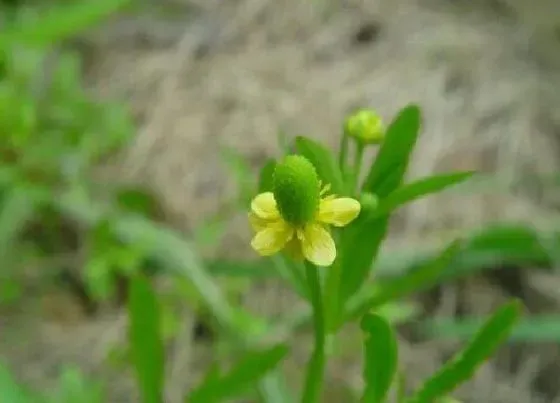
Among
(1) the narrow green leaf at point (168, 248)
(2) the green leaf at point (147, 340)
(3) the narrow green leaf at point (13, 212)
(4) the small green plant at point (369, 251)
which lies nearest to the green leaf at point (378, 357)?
(4) the small green plant at point (369, 251)

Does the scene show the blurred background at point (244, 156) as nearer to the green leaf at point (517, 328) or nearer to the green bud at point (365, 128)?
the green leaf at point (517, 328)

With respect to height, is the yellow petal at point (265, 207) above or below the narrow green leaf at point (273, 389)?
above

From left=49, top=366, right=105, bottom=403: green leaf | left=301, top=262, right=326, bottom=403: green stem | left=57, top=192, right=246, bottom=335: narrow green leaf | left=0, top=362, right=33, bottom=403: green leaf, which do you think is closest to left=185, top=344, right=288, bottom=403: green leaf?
left=301, top=262, right=326, bottom=403: green stem

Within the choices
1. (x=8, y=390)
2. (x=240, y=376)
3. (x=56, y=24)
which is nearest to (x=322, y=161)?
(x=240, y=376)

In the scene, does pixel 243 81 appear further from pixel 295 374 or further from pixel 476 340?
pixel 476 340

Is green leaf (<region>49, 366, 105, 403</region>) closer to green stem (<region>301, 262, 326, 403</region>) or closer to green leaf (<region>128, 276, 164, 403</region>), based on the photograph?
green leaf (<region>128, 276, 164, 403</region>)

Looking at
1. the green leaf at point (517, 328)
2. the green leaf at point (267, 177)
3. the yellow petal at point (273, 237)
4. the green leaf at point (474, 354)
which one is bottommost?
the green leaf at point (517, 328)
